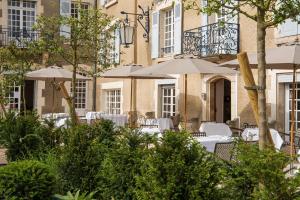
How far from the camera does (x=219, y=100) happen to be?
15.7 m

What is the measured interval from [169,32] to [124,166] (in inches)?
529

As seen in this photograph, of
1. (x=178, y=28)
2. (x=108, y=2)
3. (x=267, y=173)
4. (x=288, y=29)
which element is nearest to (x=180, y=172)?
(x=267, y=173)

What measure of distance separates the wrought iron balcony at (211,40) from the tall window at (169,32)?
6.96 feet

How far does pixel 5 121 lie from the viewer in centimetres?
870

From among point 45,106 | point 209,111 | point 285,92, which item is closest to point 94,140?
point 285,92

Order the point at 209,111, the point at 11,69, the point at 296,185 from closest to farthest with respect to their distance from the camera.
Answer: the point at 296,185, the point at 11,69, the point at 209,111

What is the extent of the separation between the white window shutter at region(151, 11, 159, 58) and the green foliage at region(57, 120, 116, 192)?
12073 millimetres

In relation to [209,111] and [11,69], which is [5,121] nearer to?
[11,69]

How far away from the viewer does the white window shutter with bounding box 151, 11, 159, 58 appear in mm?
18109

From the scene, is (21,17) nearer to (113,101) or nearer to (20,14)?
(20,14)

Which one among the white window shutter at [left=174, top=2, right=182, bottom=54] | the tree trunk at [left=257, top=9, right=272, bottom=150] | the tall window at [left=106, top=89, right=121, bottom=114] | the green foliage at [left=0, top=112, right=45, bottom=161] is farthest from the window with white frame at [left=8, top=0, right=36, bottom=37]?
the tree trunk at [left=257, top=9, right=272, bottom=150]

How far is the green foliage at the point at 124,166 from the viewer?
4.97 m

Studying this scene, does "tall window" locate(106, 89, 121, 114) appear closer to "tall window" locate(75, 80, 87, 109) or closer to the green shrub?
"tall window" locate(75, 80, 87, 109)

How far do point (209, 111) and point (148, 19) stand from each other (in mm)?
5401
